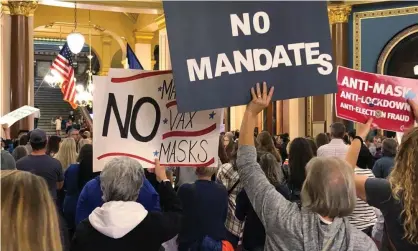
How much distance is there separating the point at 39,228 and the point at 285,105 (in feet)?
54.8

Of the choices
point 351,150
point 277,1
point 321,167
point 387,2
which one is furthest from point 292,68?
point 387,2

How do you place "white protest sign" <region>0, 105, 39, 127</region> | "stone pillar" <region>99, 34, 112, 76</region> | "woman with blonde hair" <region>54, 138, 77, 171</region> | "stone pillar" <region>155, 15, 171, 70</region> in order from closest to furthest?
"woman with blonde hair" <region>54, 138, 77, 171</region>, "white protest sign" <region>0, 105, 39, 127</region>, "stone pillar" <region>155, 15, 171, 70</region>, "stone pillar" <region>99, 34, 112, 76</region>

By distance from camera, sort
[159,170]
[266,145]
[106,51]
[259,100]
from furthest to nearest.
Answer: [106,51], [266,145], [159,170], [259,100]

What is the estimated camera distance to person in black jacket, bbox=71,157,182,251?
2.81 meters

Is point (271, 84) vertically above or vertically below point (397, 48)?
below

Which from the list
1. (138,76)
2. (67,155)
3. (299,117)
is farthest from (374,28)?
(138,76)

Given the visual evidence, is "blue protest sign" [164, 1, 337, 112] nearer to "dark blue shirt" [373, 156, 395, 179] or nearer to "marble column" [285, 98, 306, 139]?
"dark blue shirt" [373, 156, 395, 179]

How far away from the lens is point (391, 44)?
1456 centimetres

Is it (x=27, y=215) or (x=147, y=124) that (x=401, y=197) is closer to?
(x=27, y=215)

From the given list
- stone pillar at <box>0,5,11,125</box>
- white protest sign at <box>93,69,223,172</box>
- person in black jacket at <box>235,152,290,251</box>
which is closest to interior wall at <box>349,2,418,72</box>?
stone pillar at <box>0,5,11,125</box>

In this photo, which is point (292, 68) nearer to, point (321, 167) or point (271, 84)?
point (271, 84)

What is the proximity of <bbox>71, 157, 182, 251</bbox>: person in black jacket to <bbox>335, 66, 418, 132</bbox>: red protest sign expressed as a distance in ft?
6.03

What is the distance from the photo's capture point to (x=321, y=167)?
2451mm

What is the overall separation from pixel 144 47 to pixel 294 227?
1932 cm
